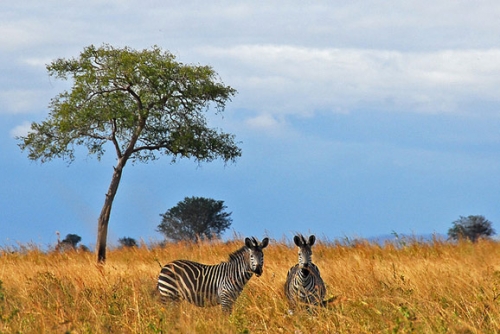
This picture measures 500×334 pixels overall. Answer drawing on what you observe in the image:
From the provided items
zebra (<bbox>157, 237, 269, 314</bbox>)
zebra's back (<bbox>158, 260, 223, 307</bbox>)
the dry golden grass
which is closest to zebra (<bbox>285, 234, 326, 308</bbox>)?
the dry golden grass

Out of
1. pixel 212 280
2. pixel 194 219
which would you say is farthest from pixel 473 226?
pixel 212 280

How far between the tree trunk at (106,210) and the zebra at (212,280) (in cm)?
1655

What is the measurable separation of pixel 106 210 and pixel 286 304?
19047 mm

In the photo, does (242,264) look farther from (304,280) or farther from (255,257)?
(304,280)

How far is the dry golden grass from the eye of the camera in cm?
789

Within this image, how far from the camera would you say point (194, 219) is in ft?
132

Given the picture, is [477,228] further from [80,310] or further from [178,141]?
[80,310]

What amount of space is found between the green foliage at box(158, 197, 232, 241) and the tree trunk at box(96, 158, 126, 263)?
12287 millimetres

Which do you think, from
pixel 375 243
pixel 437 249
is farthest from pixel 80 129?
pixel 437 249

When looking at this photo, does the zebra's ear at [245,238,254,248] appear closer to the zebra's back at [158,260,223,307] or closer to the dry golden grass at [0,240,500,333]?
the dry golden grass at [0,240,500,333]

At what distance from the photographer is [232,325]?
821 cm

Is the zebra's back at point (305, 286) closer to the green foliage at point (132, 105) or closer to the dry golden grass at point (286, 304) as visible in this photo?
the dry golden grass at point (286, 304)

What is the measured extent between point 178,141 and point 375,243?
35.7 ft

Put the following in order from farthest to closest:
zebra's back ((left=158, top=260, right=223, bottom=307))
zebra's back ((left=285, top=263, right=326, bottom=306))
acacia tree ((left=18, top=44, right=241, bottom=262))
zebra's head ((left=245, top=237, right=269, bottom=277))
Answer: acacia tree ((left=18, top=44, right=241, bottom=262))
zebra's back ((left=158, top=260, right=223, bottom=307))
zebra's head ((left=245, top=237, right=269, bottom=277))
zebra's back ((left=285, top=263, right=326, bottom=306))
